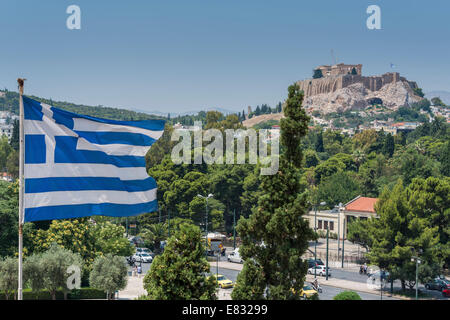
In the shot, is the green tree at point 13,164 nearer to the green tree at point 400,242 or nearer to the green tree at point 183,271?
the green tree at point 400,242

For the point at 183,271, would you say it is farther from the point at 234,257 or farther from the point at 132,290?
the point at 234,257

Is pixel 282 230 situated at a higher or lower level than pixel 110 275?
higher

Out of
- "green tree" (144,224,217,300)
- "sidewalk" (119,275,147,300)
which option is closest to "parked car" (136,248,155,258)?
"sidewalk" (119,275,147,300)

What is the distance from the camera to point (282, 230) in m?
14.3

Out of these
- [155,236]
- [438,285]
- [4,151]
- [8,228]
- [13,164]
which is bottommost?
[438,285]

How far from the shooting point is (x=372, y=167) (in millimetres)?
99438

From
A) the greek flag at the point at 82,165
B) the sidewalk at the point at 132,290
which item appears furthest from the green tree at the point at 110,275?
the greek flag at the point at 82,165

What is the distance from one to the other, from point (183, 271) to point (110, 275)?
61.0ft

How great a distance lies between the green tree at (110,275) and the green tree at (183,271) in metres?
17.4

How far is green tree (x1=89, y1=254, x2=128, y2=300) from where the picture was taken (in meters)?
32.8

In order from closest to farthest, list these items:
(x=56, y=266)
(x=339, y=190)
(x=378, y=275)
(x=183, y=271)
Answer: (x=183, y=271), (x=56, y=266), (x=378, y=275), (x=339, y=190)

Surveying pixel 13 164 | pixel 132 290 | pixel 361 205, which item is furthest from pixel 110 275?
pixel 13 164
